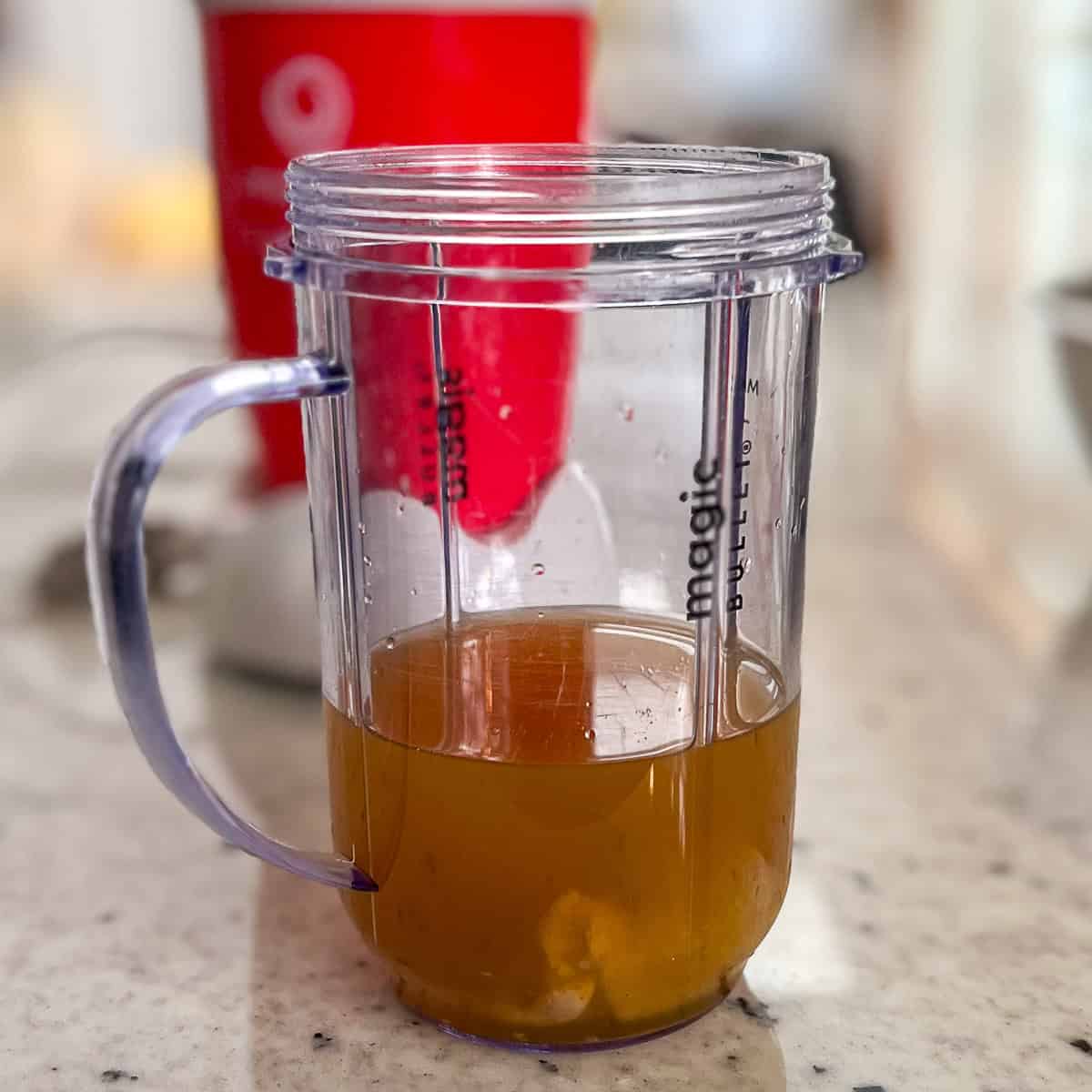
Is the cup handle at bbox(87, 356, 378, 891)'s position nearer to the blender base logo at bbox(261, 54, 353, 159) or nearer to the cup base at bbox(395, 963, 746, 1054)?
the cup base at bbox(395, 963, 746, 1054)

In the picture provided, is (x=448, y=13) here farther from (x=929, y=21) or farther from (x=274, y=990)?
(x=929, y=21)

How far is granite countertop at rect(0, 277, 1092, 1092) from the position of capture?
42 centimetres

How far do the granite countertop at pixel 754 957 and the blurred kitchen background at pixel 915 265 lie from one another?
115mm

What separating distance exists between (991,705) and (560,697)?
1.15ft

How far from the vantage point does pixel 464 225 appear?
37cm

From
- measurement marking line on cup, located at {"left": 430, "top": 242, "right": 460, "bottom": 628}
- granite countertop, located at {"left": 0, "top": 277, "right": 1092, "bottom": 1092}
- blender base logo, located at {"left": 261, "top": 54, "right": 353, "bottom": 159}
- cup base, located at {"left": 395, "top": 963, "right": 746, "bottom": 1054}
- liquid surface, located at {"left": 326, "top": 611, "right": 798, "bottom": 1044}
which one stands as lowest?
granite countertop, located at {"left": 0, "top": 277, "right": 1092, "bottom": 1092}

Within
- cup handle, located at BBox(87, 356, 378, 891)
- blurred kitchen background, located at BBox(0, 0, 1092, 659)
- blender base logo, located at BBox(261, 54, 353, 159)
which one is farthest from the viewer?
blurred kitchen background, located at BBox(0, 0, 1092, 659)

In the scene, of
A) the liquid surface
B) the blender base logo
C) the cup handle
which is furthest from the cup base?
the blender base logo

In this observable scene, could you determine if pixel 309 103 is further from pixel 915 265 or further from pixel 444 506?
pixel 915 265

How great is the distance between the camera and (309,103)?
2.08ft

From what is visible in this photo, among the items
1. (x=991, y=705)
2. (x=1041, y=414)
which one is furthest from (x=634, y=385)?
(x=1041, y=414)

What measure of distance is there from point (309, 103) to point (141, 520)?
0.35m

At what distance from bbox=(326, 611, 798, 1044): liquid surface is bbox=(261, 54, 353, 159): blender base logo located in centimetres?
31

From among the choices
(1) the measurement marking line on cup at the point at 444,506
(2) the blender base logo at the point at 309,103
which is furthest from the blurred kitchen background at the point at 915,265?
(1) the measurement marking line on cup at the point at 444,506
